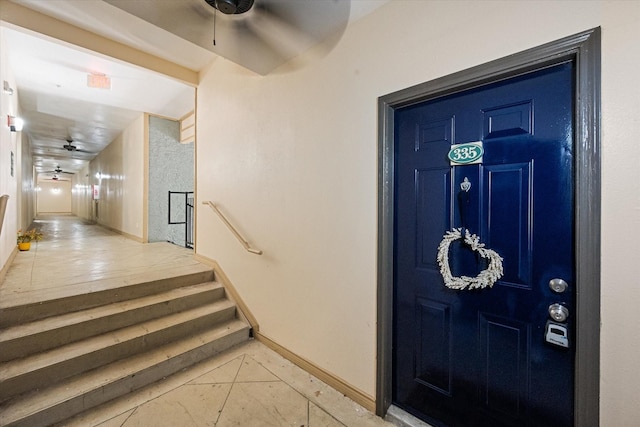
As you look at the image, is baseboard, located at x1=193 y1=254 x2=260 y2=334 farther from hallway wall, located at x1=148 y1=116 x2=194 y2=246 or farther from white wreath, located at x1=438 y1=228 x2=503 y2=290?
hallway wall, located at x1=148 y1=116 x2=194 y2=246

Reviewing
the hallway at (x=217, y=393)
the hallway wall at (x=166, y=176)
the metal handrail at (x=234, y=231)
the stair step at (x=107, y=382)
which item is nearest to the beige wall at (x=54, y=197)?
the hallway wall at (x=166, y=176)

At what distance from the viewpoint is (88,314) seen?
224cm

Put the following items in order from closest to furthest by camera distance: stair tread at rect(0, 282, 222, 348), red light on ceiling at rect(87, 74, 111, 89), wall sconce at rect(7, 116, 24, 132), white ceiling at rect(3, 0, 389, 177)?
white ceiling at rect(3, 0, 389, 177)
stair tread at rect(0, 282, 222, 348)
wall sconce at rect(7, 116, 24, 132)
red light on ceiling at rect(87, 74, 111, 89)

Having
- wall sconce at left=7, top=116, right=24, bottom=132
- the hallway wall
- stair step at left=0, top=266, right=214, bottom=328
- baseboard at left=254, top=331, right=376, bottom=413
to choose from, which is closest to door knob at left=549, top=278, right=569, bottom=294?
Answer: baseboard at left=254, top=331, right=376, bottom=413

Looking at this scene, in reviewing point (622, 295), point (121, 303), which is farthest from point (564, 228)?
point (121, 303)

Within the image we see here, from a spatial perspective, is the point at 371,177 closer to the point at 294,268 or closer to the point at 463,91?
the point at 463,91

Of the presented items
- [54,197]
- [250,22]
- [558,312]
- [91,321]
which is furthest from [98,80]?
[54,197]

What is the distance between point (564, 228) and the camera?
1.21 metres

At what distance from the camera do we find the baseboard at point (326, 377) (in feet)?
5.99

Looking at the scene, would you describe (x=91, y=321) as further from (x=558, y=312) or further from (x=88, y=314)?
(x=558, y=312)

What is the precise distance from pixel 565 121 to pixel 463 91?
0.50 metres

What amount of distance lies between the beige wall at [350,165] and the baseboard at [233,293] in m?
0.11

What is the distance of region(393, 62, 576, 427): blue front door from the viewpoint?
123cm

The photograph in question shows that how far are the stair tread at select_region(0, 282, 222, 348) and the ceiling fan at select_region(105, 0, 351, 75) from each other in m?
2.32
